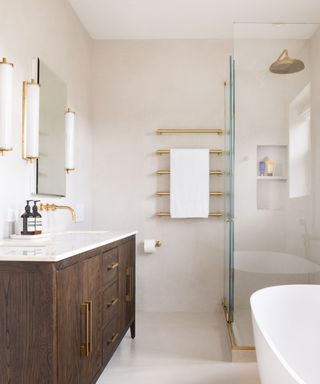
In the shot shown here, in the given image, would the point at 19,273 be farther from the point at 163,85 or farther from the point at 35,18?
the point at 163,85

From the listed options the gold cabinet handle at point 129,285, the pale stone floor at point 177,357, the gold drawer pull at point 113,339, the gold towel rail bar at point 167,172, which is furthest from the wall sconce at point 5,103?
the gold towel rail bar at point 167,172

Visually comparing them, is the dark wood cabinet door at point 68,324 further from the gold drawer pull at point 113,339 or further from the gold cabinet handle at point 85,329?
the gold drawer pull at point 113,339

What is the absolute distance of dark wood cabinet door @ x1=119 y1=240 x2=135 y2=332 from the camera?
9.97 feet

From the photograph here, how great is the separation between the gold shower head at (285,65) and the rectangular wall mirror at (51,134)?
4.87 feet

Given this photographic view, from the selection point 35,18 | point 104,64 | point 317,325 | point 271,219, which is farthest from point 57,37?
point 317,325

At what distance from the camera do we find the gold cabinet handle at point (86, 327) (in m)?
2.09

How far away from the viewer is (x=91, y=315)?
2.19 metres

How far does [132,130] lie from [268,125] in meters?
1.65

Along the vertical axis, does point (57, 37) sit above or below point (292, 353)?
above

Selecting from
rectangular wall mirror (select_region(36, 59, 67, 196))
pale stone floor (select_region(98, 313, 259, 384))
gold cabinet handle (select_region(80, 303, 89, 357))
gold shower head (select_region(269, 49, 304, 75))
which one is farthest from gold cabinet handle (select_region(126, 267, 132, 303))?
gold shower head (select_region(269, 49, 304, 75))

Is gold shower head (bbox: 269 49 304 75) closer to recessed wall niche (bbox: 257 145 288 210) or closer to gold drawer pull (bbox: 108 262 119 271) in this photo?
recessed wall niche (bbox: 257 145 288 210)

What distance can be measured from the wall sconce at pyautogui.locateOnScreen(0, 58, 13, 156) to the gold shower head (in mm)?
1696

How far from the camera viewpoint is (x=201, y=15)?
3896 millimetres

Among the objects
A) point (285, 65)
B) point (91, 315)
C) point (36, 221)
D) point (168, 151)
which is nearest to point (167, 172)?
point (168, 151)
